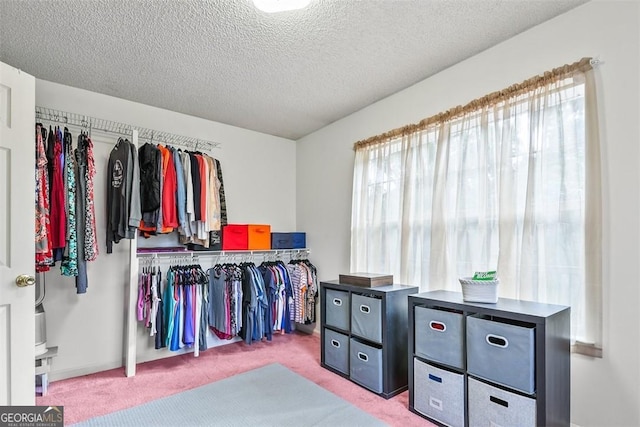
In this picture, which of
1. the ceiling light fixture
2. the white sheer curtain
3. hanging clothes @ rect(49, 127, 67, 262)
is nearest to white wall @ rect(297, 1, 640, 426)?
the white sheer curtain

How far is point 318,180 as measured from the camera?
418 centimetres

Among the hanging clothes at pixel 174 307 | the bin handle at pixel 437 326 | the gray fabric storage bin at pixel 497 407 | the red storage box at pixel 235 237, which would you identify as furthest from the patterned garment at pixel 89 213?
the gray fabric storage bin at pixel 497 407

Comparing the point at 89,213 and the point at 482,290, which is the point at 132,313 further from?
the point at 482,290

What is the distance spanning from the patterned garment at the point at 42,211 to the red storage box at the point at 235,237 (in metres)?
1.50

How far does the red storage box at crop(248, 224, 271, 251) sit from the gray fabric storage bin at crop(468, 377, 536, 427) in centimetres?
248

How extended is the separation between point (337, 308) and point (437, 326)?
1.01 metres

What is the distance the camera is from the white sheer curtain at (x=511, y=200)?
1946 mm

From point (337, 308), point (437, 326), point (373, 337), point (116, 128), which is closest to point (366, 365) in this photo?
point (373, 337)

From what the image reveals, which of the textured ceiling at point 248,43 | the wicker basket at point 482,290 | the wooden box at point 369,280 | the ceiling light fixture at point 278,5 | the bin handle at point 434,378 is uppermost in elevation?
the textured ceiling at point 248,43

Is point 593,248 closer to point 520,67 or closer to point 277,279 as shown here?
point 520,67

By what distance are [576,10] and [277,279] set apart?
326cm

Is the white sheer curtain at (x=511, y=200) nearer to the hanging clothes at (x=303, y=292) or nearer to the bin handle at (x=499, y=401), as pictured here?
the bin handle at (x=499, y=401)

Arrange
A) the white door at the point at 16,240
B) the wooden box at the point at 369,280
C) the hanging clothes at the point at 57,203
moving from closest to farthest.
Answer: the white door at the point at 16,240 → the hanging clothes at the point at 57,203 → the wooden box at the point at 369,280

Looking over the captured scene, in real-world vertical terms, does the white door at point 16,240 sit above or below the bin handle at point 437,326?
above
